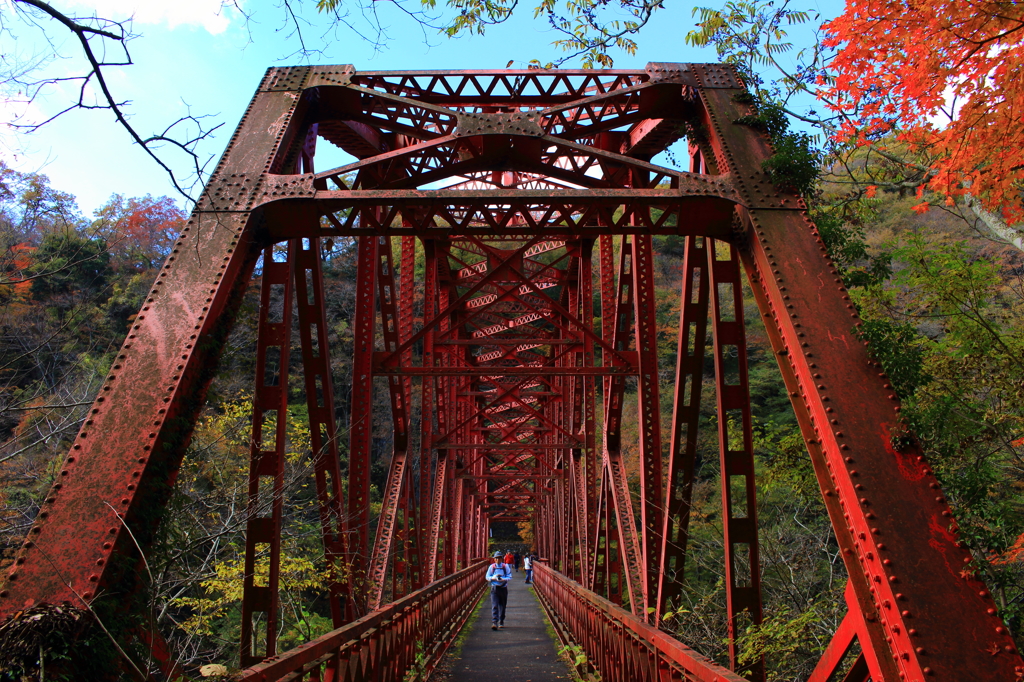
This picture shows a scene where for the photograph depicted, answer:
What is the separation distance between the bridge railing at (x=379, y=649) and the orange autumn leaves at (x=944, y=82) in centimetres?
543

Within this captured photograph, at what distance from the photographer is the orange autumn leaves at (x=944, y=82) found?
5.04 metres

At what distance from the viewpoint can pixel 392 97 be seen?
5.62m

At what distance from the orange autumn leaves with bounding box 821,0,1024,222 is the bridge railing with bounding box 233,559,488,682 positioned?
17.8 feet

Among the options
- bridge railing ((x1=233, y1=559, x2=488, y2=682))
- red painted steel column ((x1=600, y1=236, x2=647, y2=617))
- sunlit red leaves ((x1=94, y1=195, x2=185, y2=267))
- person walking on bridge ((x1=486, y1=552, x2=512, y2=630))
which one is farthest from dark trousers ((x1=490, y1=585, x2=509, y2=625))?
sunlit red leaves ((x1=94, y1=195, x2=185, y2=267))

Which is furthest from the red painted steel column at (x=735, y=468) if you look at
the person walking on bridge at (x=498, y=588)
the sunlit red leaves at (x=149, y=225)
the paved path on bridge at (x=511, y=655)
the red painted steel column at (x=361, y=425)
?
the sunlit red leaves at (x=149, y=225)

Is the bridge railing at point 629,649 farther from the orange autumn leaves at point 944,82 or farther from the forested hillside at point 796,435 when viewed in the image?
the orange autumn leaves at point 944,82

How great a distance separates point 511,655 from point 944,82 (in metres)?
8.11

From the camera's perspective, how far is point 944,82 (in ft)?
17.8

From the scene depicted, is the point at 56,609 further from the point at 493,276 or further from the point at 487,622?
the point at 487,622

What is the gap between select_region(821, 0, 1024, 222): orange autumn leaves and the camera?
504 centimetres

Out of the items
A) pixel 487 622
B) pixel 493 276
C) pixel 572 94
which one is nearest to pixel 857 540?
pixel 572 94

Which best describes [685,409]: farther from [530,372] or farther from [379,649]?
[379,649]

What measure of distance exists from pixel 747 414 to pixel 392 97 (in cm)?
389

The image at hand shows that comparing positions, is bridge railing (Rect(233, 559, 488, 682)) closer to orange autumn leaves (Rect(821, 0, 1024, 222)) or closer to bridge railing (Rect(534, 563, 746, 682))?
bridge railing (Rect(534, 563, 746, 682))
